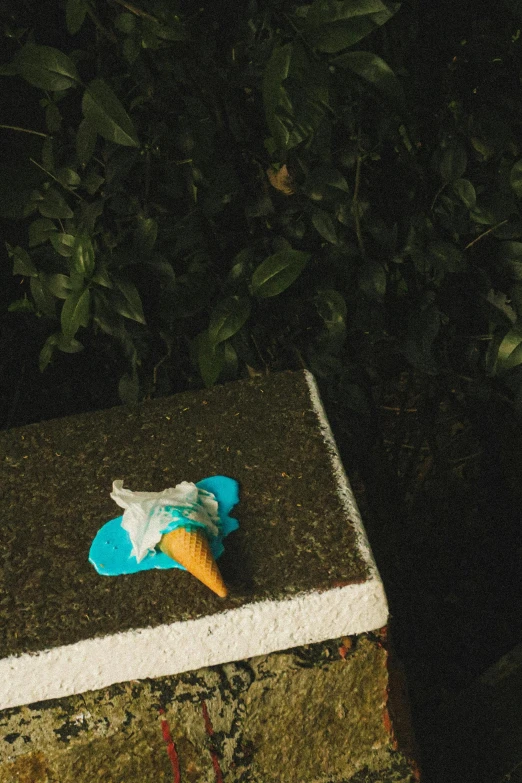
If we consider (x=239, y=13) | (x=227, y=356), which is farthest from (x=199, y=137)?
(x=227, y=356)

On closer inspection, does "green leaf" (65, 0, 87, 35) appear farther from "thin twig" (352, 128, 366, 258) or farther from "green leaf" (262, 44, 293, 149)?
"thin twig" (352, 128, 366, 258)

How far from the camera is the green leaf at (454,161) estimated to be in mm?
1386

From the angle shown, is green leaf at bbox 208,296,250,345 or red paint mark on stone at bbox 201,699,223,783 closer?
red paint mark on stone at bbox 201,699,223,783

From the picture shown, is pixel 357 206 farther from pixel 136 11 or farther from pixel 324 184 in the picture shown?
pixel 136 11

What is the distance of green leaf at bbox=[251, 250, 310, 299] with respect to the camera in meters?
1.25

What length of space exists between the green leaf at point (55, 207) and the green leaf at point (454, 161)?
690 mm

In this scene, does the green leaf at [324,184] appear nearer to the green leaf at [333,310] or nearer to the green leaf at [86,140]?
the green leaf at [333,310]

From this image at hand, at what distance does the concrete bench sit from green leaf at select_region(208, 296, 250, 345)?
26cm

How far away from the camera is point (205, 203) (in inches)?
55.5

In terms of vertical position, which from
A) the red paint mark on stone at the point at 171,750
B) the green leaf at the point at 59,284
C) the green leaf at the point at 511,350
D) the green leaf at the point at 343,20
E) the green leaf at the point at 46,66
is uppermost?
the green leaf at the point at 343,20

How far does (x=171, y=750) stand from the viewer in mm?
976

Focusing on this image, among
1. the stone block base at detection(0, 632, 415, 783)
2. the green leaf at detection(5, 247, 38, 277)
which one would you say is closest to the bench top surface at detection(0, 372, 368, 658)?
the stone block base at detection(0, 632, 415, 783)

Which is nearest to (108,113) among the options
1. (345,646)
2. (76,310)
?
(76,310)

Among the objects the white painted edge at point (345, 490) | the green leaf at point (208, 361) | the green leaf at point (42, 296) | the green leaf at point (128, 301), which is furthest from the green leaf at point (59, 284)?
the white painted edge at point (345, 490)
